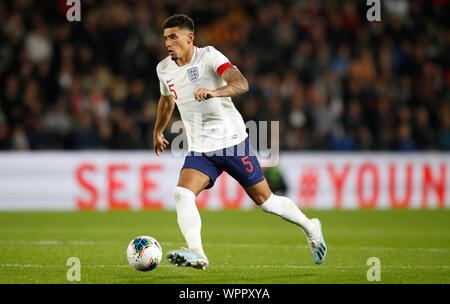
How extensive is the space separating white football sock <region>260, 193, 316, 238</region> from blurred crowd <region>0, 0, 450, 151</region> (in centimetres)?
862

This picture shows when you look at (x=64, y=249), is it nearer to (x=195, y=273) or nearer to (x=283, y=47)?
(x=195, y=273)

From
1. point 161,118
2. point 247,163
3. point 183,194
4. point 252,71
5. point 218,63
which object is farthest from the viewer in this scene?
point 252,71

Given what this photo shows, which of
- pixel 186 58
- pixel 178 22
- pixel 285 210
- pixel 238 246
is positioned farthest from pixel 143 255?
pixel 238 246

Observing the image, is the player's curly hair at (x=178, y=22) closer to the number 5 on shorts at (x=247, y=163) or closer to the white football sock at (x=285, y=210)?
the number 5 on shorts at (x=247, y=163)

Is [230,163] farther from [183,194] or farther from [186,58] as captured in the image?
[186,58]

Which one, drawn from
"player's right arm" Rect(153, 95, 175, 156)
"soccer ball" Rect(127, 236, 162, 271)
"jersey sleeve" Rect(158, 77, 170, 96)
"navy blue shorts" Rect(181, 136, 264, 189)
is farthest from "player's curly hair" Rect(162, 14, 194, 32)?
"soccer ball" Rect(127, 236, 162, 271)

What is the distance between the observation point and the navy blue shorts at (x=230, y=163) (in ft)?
23.9

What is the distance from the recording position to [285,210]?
753 centimetres

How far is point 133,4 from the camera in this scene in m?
19.3

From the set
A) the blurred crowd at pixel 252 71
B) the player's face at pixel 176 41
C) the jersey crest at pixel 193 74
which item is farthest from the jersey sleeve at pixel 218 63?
the blurred crowd at pixel 252 71

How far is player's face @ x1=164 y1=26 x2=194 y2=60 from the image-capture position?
A: 7312mm

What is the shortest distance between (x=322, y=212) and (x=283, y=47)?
5.14m

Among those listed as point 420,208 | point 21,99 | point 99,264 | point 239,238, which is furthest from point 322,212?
point 99,264

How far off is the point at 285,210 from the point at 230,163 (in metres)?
0.75
